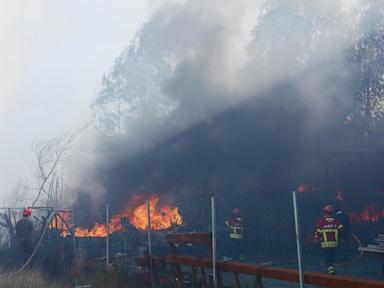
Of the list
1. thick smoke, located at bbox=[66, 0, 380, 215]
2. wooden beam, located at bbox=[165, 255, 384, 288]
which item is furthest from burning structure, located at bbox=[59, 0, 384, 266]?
wooden beam, located at bbox=[165, 255, 384, 288]

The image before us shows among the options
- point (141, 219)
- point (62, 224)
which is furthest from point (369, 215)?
point (62, 224)

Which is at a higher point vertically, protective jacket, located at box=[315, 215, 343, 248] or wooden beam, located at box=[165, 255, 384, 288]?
protective jacket, located at box=[315, 215, 343, 248]

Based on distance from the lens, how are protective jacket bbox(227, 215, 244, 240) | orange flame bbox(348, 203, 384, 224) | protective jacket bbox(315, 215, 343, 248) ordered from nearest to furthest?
protective jacket bbox(315, 215, 343, 248) → protective jacket bbox(227, 215, 244, 240) → orange flame bbox(348, 203, 384, 224)

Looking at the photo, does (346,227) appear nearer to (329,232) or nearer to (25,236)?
(329,232)

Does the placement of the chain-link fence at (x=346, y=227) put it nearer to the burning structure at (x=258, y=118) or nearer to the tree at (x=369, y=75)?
the burning structure at (x=258, y=118)

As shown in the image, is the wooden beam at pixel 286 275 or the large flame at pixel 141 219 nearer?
the wooden beam at pixel 286 275

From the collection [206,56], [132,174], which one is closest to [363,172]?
[206,56]

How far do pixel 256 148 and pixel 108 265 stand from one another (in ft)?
45.2

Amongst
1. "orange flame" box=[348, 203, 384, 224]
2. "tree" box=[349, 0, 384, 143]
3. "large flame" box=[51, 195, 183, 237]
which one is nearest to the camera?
"orange flame" box=[348, 203, 384, 224]

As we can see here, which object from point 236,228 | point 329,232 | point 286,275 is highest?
point 236,228

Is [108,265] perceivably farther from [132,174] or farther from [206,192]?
[132,174]

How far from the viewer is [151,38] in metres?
28.2

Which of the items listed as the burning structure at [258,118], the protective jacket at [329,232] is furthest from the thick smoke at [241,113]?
the protective jacket at [329,232]

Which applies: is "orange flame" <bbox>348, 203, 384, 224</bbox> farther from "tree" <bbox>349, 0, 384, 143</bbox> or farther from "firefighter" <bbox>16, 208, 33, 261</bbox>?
"firefighter" <bbox>16, 208, 33, 261</bbox>
